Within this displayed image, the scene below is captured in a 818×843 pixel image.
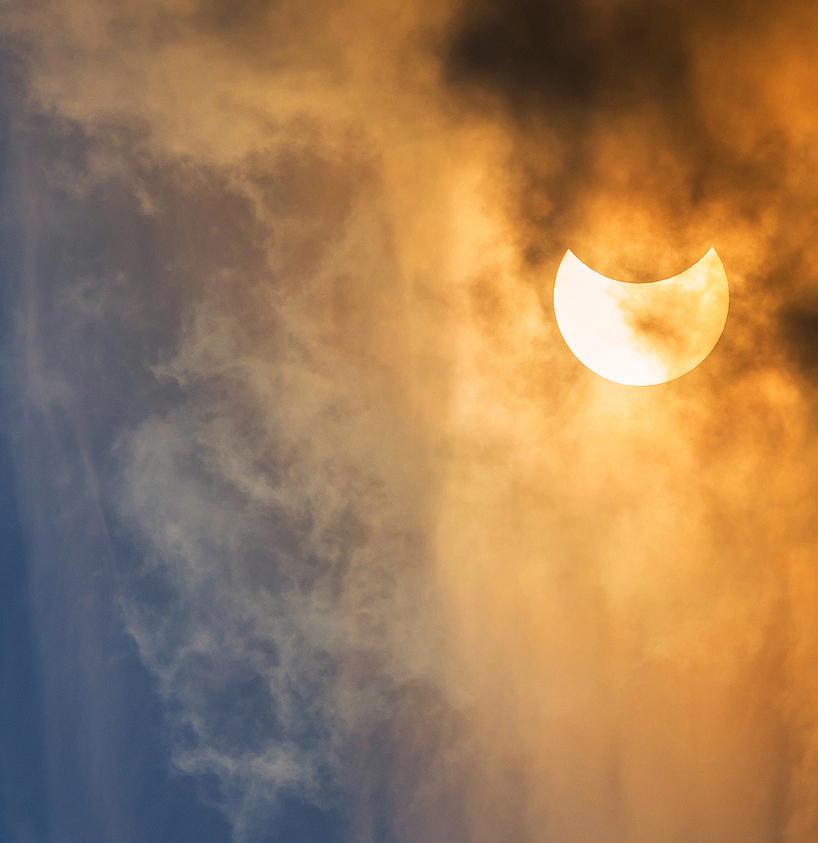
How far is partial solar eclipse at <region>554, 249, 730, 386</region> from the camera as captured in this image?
5.89 m

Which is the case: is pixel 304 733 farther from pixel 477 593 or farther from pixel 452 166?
pixel 452 166

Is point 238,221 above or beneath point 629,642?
above

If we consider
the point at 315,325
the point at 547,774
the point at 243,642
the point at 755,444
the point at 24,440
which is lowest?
the point at 547,774

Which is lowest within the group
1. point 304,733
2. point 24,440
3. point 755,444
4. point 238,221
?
point 304,733

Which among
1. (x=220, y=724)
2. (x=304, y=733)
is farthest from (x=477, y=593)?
(x=220, y=724)

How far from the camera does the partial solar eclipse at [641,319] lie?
5891 millimetres

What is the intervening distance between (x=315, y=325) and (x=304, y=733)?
3250mm

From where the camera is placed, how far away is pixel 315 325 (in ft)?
19.5

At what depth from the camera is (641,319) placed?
5918mm

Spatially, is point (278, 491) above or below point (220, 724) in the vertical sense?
above

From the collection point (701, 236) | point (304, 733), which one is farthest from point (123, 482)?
point (701, 236)

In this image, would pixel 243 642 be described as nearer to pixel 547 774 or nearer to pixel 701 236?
pixel 547 774

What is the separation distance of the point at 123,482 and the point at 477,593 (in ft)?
9.64

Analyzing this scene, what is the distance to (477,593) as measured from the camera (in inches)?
235
